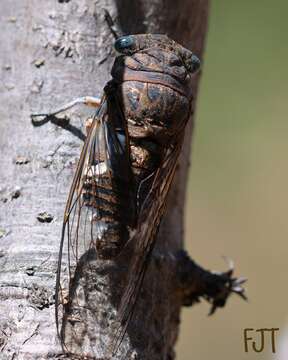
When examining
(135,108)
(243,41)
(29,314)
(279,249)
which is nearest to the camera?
(29,314)

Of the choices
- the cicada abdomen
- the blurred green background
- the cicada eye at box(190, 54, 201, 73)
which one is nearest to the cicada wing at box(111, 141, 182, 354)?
the cicada abdomen

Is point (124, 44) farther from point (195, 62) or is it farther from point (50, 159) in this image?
point (50, 159)

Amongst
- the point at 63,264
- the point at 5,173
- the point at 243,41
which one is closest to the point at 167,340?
the point at 63,264

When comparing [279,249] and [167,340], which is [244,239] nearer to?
[279,249]

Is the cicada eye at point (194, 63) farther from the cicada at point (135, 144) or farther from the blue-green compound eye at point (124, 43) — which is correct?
the blue-green compound eye at point (124, 43)

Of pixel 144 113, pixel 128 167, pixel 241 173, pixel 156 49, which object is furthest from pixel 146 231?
pixel 241 173

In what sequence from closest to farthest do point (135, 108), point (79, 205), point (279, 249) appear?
1. point (79, 205)
2. point (135, 108)
3. point (279, 249)
